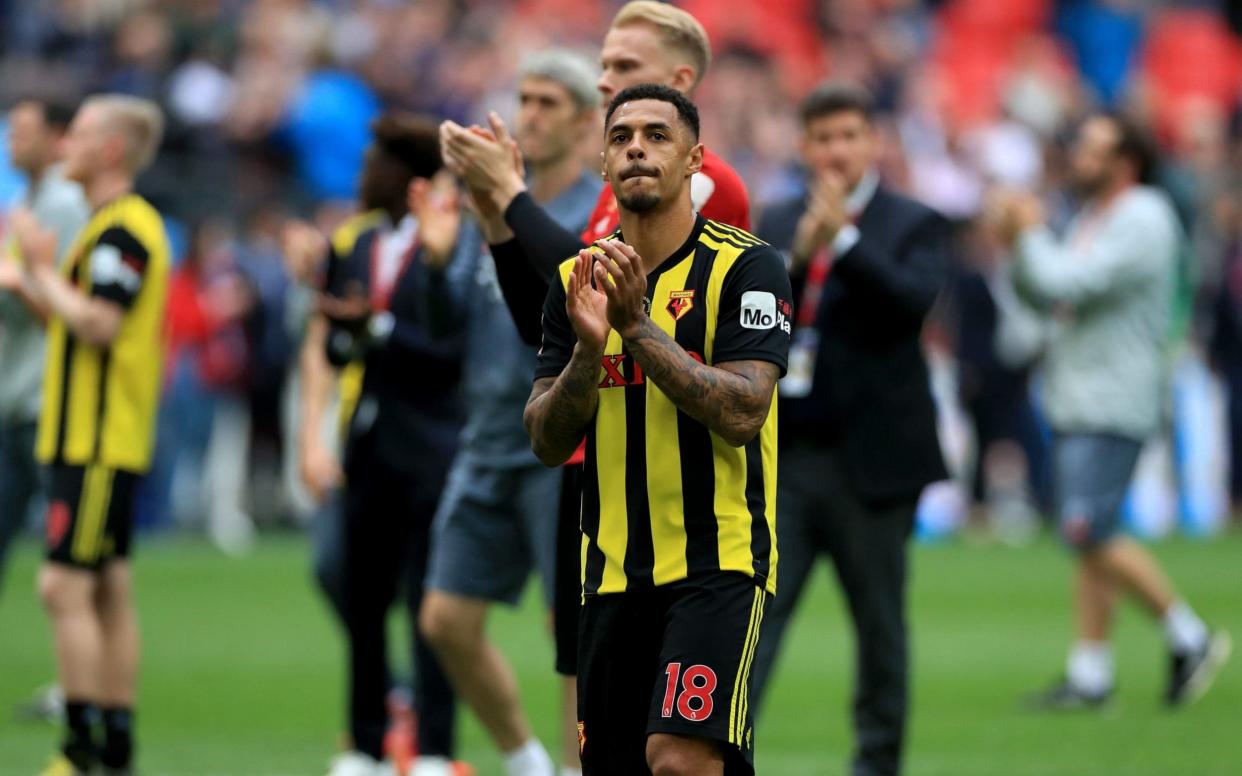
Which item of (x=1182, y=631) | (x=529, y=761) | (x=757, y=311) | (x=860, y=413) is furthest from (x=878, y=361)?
(x=1182, y=631)

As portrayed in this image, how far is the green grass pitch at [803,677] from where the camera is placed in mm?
9078

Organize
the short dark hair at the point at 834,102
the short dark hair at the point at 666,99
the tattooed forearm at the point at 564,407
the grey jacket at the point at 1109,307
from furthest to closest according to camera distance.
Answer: the grey jacket at the point at 1109,307, the short dark hair at the point at 834,102, the short dark hair at the point at 666,99, the tattooed forearm at the point at 564,407

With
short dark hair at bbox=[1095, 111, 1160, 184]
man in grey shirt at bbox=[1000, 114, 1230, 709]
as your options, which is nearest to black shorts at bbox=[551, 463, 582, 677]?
man in grey shirt at bbox=[1000, 114, 1230, 709]

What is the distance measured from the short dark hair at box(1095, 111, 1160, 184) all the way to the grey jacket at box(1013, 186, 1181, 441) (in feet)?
0.42

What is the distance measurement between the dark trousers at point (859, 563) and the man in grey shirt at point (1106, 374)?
287 cm

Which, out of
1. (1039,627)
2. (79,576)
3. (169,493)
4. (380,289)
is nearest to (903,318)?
(380,289)

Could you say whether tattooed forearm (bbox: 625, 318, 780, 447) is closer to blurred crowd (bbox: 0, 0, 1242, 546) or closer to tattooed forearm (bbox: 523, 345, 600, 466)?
tattooed forearm (bbox: 523, 345, 600, 466)

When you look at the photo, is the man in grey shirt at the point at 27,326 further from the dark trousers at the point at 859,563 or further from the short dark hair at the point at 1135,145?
the short dark hair at the point at 1135,145

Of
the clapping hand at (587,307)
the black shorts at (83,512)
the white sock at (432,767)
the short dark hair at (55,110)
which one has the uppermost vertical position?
the short dark hair at (55,110)

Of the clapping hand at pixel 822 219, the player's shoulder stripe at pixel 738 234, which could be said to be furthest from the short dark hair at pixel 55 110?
the player's shoulder stripe at pixel 738 234

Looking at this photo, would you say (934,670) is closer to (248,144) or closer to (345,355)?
(345,355)

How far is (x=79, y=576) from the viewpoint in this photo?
848 cm

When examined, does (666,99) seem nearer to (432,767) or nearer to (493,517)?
(493,517)

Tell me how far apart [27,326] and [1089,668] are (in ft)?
18.5
